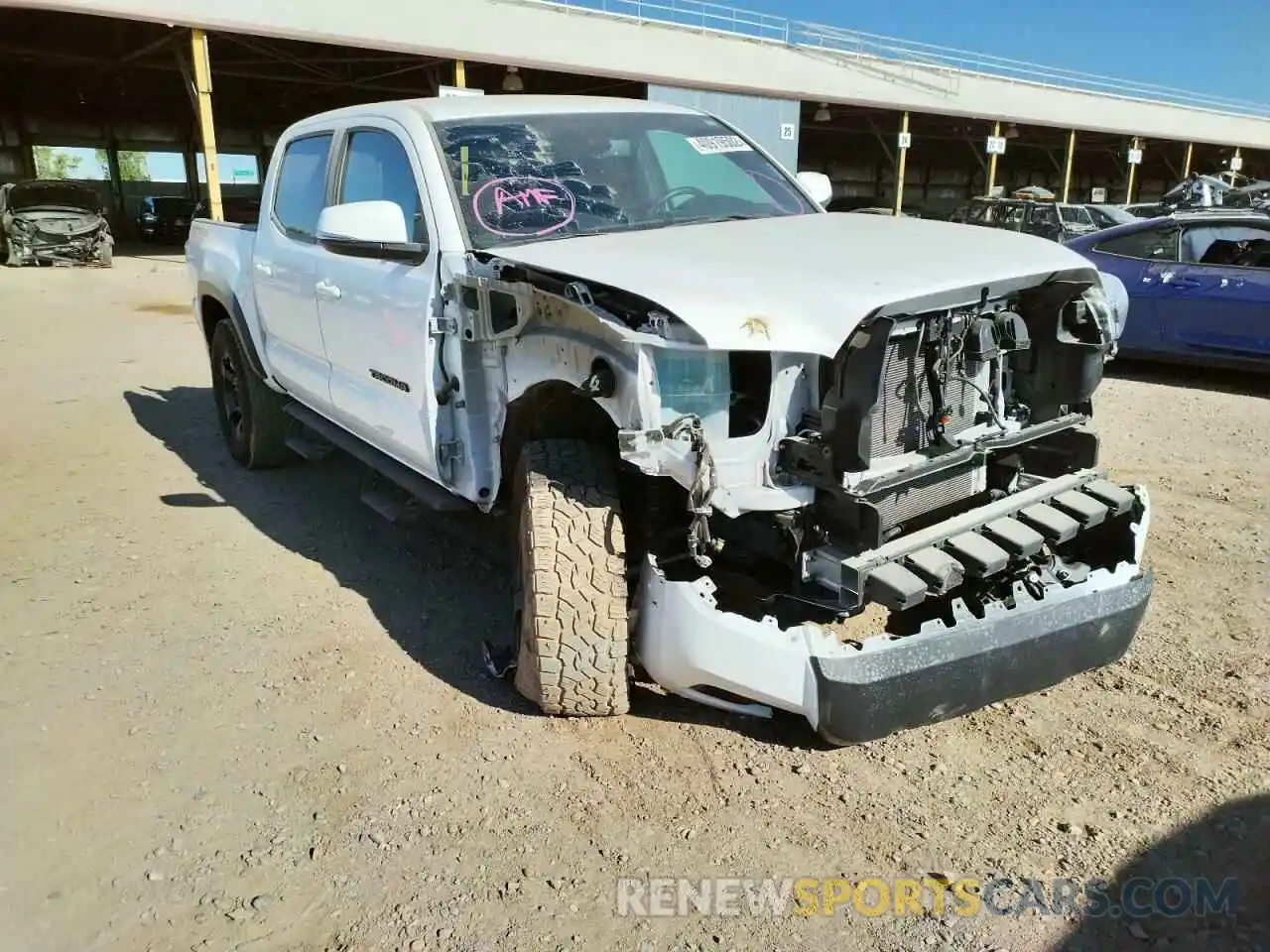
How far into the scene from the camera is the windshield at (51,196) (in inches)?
734

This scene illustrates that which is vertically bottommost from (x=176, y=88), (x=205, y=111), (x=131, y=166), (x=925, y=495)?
(x=925, y=495)

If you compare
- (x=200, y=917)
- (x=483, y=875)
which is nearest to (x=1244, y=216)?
(x=483, y=875)

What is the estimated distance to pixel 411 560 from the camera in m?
4.62

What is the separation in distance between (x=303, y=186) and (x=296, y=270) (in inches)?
18.9

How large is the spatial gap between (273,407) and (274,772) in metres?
3.22

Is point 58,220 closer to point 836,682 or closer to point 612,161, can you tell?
point 612,161

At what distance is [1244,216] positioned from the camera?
26.5ft

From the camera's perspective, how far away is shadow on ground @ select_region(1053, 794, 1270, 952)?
2264 millimetres

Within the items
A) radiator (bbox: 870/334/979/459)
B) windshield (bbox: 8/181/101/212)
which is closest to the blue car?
radiator (bbox: 870/334/979/459)

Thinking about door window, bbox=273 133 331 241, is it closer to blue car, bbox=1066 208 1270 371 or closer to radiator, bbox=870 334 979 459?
radiator, bbox=870 334 979 459

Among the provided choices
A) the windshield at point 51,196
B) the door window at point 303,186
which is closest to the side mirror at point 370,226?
the door window at point 303,186

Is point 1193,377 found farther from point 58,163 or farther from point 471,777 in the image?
point 58,163

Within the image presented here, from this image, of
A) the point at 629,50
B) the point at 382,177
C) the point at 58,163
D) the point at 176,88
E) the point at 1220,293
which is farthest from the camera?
the point at 58,163

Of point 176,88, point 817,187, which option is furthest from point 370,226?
point 176,88
